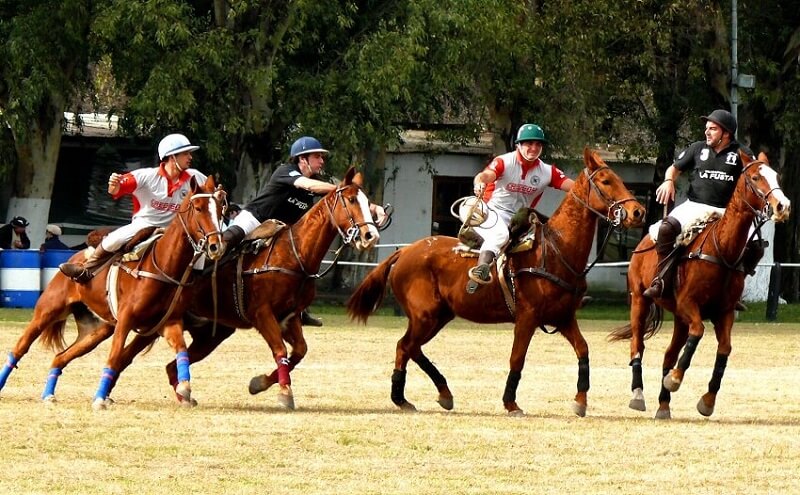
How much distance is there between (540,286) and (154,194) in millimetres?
3409

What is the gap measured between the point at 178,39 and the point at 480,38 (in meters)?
6.22

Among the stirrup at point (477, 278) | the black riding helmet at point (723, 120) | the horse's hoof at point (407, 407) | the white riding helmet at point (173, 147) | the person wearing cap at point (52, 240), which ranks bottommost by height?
the person wearing cap at point (52, 240)

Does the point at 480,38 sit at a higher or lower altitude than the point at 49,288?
higher

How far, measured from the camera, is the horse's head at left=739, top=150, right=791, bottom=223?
1338cm

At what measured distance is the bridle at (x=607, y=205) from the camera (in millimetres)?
13727

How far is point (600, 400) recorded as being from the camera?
1592cm

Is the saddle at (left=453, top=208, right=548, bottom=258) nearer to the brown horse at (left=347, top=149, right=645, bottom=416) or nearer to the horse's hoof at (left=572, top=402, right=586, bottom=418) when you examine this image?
the brown horse at (left=347, top=149, right=645, bottom=416)

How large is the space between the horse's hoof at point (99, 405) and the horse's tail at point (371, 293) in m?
2.91

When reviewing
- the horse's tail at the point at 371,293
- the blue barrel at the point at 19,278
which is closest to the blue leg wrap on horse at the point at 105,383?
the horse's tail at the point at 371,293

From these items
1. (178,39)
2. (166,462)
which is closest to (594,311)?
(178,39)

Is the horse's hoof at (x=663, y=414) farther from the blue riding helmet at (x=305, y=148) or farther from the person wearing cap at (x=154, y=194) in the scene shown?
the person wearing cap at (x=154, y=194)

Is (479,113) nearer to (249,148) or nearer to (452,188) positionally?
(452,188)

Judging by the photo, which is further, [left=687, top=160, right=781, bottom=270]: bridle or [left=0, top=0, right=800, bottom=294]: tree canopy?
[left=0, top=0, right=800, bottom=294]: tree canopy

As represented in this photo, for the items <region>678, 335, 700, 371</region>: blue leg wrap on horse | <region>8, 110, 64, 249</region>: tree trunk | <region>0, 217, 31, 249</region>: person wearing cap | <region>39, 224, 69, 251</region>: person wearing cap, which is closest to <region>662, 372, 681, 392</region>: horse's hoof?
<region>678, 335, 700, 371</region>: blue leg wrap on horse
